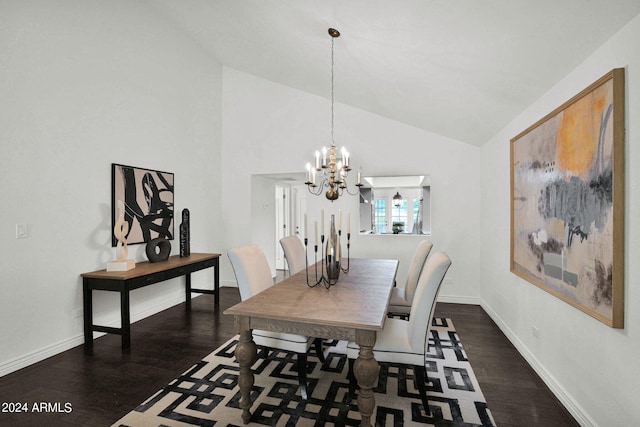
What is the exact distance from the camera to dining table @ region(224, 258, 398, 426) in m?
1.67

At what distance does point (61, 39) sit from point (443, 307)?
5146 mm

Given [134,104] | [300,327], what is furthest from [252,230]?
[300,327]

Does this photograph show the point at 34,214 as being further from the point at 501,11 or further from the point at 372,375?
the point at 501,11

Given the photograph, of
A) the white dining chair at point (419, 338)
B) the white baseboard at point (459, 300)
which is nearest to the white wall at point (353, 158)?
the white baseboard at point (459, 300)

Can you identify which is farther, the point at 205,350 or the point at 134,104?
the point at 134,104

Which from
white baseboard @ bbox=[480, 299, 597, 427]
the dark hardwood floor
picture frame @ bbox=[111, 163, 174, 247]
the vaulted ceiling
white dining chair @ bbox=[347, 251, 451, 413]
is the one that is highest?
the vaulted ceiling

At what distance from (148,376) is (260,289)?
42.6 inches

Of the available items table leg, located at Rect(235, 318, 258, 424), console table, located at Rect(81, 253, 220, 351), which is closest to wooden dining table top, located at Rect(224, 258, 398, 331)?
table leg, located at Rect(235, 318, 258, 424)

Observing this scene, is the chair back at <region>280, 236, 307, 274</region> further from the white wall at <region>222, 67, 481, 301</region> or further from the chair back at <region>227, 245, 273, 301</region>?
the white wall at <region>222, 67, 481, 301</region>

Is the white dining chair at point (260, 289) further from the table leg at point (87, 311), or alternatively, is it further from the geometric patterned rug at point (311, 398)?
the table leg at point (87, 311)

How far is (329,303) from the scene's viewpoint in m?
2.00

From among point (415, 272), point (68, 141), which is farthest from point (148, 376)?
point (415, 272)

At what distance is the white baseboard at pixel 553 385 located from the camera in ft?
6.00

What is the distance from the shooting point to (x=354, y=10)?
2.22 metres
